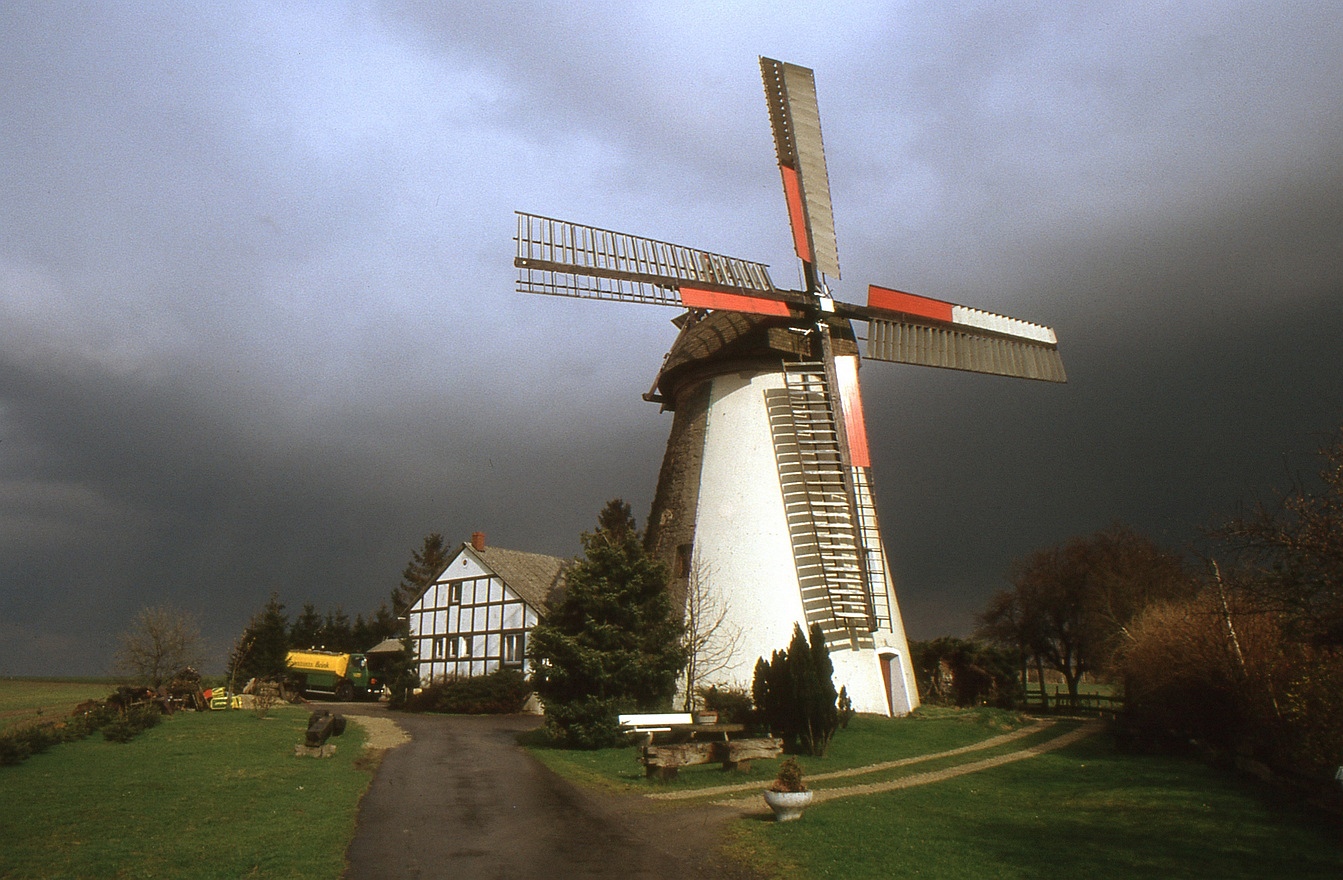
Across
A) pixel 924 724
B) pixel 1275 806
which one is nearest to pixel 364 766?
pixel 924 724

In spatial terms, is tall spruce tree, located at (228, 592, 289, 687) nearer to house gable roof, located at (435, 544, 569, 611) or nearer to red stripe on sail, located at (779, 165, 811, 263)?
house gable roof, located at (435, 544, 569, 611)

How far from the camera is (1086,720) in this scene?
24.9 meters

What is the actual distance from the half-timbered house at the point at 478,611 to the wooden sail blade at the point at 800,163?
53.3ft

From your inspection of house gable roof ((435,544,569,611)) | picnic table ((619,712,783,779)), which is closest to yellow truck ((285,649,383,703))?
house gable roof ((435,544,569,611))

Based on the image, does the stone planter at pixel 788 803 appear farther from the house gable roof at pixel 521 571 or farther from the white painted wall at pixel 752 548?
the house gable roof at pixel 521 571

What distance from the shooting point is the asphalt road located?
26.0ft

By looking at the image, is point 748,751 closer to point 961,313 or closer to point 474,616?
point 961,313

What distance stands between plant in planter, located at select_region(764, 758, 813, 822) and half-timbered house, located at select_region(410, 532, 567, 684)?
21413mm

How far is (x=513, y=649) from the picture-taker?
31016 millimetres

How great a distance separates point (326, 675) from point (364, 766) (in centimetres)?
2608

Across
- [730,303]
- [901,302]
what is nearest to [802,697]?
[730,303]

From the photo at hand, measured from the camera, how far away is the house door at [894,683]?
2067cm

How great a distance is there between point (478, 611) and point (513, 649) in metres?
2.60

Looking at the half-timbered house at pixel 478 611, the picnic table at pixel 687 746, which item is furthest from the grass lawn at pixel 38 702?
the picnic table at pixel 687 746
